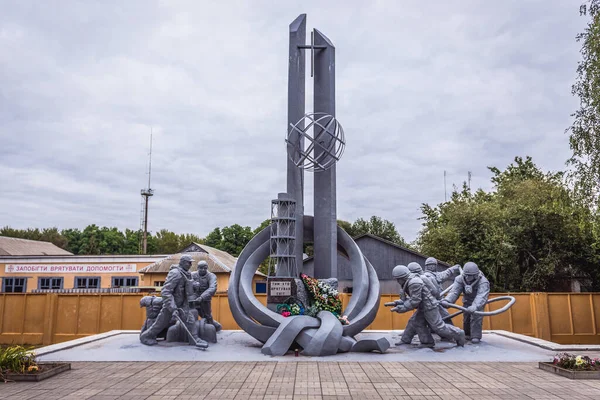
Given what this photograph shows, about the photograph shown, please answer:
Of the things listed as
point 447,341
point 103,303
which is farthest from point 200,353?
point 103,303

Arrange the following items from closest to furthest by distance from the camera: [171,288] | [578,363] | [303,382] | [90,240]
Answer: [303,382], [578,363], [171,288], [90,240]

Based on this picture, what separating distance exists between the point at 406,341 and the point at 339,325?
215cm

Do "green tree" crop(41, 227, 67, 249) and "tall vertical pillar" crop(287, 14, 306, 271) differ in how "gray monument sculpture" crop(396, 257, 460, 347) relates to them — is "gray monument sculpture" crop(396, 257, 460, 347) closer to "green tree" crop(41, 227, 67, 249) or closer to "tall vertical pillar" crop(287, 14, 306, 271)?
"tall vertical pillar" crop(287, 14, 306, 271)

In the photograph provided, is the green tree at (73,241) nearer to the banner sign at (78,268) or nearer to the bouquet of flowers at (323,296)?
the banner sign at (78,268)

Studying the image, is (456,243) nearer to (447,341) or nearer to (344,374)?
(447,341)

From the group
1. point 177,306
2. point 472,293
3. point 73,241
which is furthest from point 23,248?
point 472,293

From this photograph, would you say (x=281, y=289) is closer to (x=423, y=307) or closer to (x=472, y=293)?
(x=423, y=307)

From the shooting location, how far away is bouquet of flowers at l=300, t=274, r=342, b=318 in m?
12.9

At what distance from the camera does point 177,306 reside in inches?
504

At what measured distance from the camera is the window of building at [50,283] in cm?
3300

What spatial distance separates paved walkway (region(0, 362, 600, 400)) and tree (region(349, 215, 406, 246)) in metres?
58.6

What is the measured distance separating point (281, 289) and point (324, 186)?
11.2ft

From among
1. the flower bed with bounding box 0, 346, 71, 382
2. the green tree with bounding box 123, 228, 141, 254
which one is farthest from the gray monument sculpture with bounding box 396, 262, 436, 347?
the green tree with bounding box 123, 228, 141, 254

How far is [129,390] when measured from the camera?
8.21m
